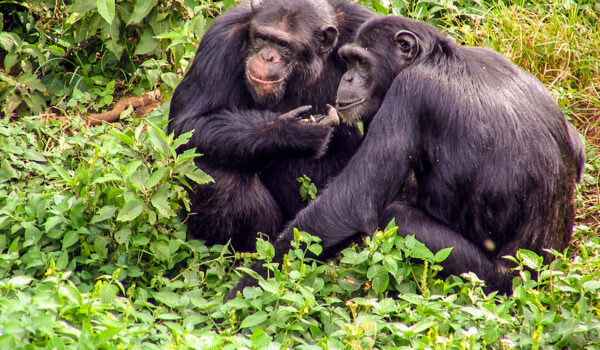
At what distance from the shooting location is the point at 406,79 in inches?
197

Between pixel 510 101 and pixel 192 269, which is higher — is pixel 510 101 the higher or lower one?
the higher one

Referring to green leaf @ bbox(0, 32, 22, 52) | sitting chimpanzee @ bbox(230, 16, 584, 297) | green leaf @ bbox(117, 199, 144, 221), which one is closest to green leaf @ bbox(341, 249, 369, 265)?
sitting chimpanzee @ bbox(230, 16, 584, 297)

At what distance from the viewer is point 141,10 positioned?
702 cm

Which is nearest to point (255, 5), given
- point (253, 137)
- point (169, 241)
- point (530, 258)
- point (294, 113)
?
point (294, 113)

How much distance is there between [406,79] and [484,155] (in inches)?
26.6

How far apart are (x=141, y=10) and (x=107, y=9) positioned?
0.35 meters

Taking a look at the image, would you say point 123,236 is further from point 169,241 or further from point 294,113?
point 294,113

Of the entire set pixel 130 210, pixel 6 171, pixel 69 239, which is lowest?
pixel 6 171

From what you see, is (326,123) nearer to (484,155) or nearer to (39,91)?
(484,155)

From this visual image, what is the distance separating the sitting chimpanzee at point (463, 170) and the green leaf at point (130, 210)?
81cm

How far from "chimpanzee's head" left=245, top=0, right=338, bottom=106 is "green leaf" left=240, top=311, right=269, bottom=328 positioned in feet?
6.57

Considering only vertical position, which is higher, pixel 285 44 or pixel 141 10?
pixel 285 44

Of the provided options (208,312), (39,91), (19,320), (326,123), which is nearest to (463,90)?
(326,123)

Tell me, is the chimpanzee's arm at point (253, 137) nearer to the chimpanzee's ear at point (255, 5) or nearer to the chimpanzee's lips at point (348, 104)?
the chimpanzee's lips at point (348, 104)
